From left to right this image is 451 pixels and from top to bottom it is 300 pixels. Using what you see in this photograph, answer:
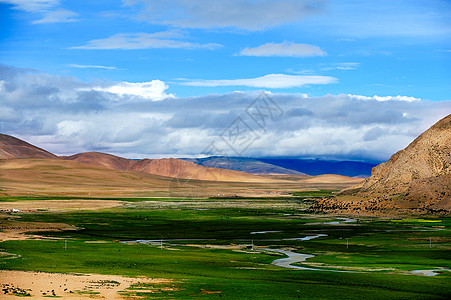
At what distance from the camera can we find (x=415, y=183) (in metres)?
135

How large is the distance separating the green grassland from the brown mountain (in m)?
30.4

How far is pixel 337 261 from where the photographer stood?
52.0m

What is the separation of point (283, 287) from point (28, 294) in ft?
49.0

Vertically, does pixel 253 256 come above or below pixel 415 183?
below

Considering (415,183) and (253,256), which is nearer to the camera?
(253,256)

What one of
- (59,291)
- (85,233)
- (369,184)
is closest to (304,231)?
(85,233)

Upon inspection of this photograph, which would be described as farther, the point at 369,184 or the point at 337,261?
the point at 369,184

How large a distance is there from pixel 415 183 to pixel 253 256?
3530 inches

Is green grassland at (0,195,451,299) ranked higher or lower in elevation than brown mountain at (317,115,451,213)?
lower

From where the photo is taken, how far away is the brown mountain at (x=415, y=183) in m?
126

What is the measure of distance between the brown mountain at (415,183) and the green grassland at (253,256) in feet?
99.7

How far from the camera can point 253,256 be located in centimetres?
5491

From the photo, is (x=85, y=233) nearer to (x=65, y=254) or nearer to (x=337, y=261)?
(x=65, y=254)

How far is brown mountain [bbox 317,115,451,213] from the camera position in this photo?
412ft
